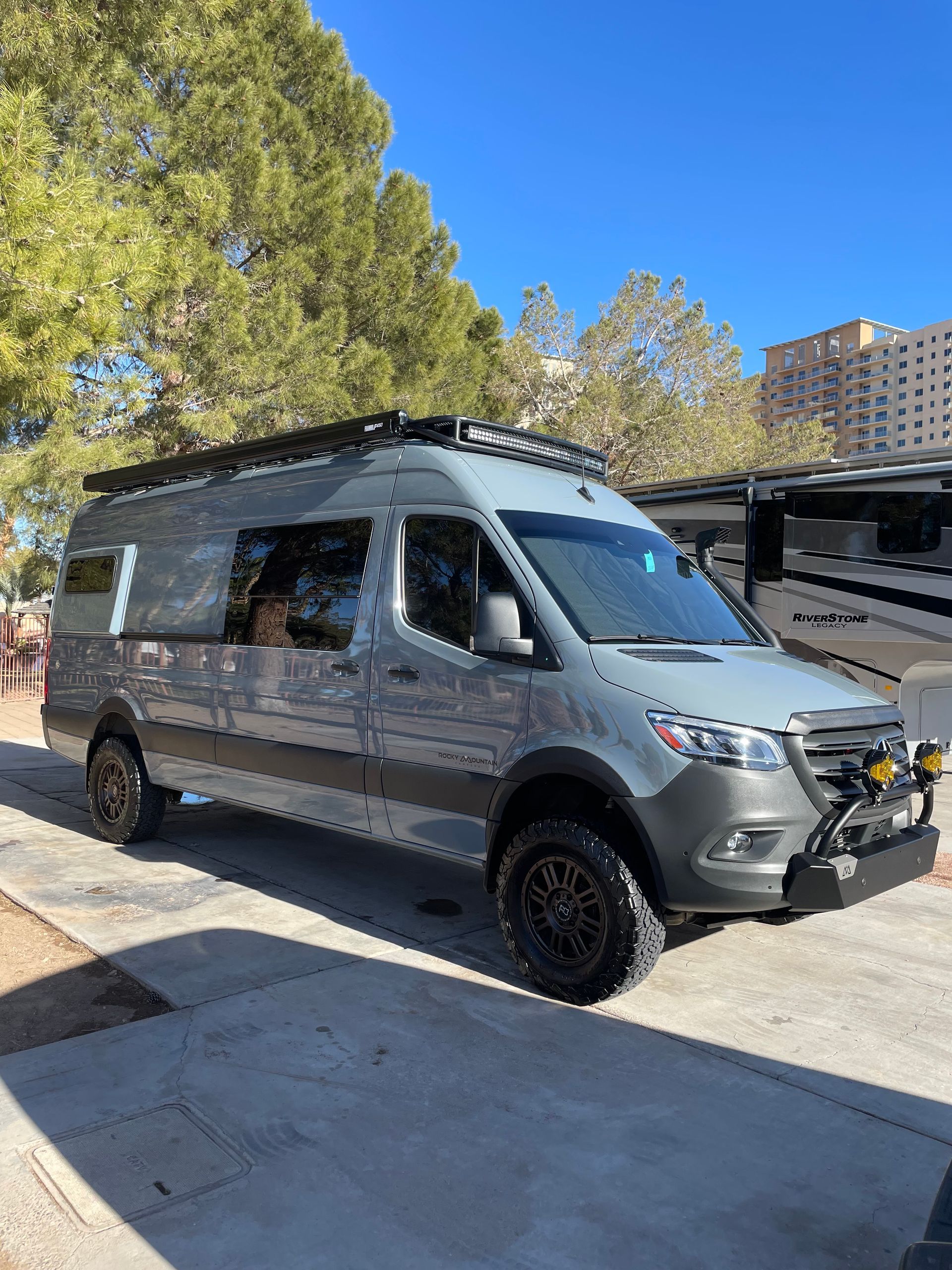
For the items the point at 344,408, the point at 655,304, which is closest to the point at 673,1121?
the point at 344,408

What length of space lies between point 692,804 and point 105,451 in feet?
36.9

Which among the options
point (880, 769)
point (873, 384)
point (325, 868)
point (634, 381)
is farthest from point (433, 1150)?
point (873, 384)

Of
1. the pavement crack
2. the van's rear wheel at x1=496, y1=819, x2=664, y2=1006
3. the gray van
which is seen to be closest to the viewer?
the pavement crack

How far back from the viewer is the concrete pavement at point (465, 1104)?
8.46ft

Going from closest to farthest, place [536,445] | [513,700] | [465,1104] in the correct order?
[465,1104], [513,700], [536,445]

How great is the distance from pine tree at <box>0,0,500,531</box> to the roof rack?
3.40 metres

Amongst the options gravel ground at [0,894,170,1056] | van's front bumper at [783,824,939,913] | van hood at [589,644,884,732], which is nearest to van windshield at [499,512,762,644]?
van hood at [589,644,884,732]

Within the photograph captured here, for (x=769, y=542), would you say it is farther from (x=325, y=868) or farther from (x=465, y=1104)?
(x=465, y=1104)

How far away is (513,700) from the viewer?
429cm

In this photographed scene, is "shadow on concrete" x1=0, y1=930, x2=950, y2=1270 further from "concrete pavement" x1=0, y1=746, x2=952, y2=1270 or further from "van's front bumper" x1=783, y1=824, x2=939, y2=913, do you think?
"van's front bumper" x1=783, y1=824, x2=939, y2=913

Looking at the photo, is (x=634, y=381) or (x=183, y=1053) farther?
(x=634, y=381)

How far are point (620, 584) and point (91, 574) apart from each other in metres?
4.67

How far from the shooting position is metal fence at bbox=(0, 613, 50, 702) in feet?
59.4

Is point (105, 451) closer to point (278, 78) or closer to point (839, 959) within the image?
point (278, 78)
